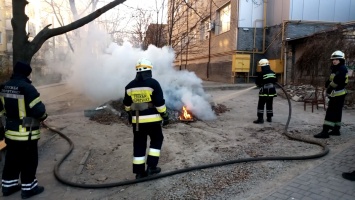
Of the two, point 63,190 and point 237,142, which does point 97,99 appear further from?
point 63,190

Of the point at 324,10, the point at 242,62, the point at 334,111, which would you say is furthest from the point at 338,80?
the point at 242,62

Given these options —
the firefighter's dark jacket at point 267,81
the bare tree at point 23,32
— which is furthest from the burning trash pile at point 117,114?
the bare tree at point 23,32

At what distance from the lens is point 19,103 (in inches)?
Answer: 156

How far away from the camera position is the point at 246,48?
16.9 meters

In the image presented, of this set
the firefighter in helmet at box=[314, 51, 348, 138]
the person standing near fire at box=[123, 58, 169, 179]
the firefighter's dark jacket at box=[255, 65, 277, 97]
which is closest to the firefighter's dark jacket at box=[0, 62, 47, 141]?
the person standing near fire at box=[123, 58, 169, 179]

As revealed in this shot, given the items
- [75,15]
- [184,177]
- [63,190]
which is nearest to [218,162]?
[184,177]

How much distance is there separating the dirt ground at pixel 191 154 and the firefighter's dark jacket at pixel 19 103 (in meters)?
0.95

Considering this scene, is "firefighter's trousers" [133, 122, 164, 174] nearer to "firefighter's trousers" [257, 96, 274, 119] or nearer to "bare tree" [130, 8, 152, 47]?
"firefighter's trousers" [257, 96, 274, 119]

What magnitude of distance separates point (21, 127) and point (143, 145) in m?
1.72

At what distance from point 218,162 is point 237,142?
1642mm

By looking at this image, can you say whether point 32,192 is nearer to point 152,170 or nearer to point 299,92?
point 152,170

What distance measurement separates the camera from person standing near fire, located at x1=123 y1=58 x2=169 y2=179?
4.45m

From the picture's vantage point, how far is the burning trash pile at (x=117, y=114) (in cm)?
866

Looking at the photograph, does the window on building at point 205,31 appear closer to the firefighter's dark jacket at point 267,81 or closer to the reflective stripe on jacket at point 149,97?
the firefighter's dark jacket at point 267,81
